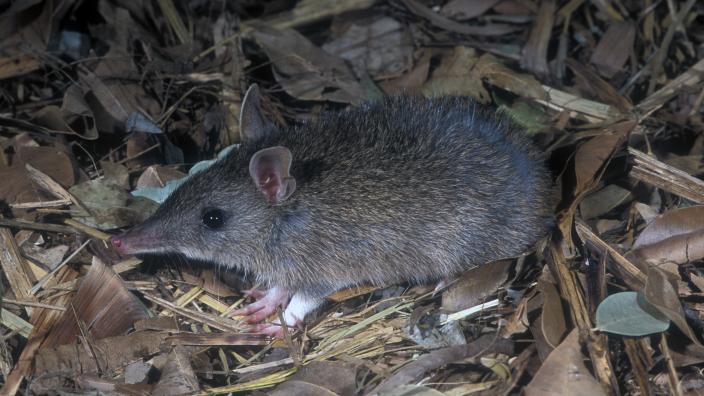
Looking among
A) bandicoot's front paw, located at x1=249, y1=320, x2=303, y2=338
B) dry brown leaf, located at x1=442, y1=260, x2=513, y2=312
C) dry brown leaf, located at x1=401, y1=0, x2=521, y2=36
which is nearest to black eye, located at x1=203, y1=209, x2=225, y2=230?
bandicoot's front paw, located at x1=249, y1=320, x2=303, y2=338

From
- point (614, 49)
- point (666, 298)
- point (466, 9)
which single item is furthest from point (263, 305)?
point (614, 49)

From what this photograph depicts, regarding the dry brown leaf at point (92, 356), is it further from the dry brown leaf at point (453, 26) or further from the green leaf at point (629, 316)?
the dry brown leaf at point (453, 26)

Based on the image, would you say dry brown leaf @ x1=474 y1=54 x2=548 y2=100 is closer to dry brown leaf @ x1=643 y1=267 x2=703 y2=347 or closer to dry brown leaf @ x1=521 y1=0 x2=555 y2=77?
dry brown leaf @ x1=521 y1=0 x2=555 y2=77

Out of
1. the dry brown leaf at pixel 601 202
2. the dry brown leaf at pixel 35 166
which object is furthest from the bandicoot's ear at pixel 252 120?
the dry brown leaf at pixel 601 202

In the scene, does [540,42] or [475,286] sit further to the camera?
[540,42]

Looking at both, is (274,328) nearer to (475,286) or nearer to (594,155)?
(475,286)

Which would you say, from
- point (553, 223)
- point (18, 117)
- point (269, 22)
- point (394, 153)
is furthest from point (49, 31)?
point (553, 223)
